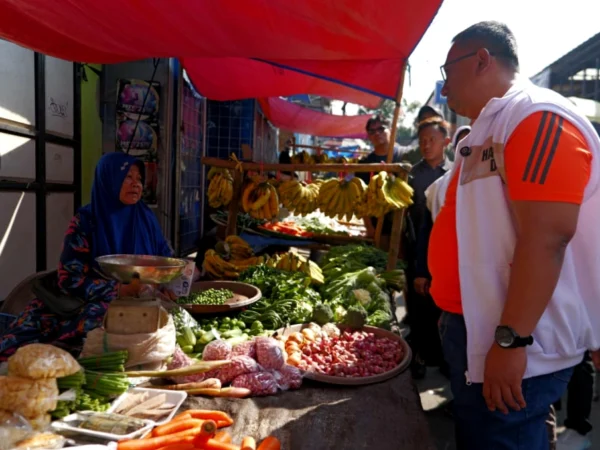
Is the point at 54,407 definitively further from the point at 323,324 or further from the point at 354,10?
the point at 354,10

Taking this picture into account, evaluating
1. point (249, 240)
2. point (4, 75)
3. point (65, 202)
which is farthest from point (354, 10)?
point (65, 202)

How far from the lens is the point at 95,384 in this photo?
2.21 m

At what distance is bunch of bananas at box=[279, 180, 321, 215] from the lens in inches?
212

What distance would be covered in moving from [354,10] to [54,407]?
2846mm

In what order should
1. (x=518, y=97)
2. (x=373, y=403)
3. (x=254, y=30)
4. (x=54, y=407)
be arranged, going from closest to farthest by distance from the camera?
(x=518, y=97), (x=54, y=407), (x=373, y=403), (x=254, y=30)

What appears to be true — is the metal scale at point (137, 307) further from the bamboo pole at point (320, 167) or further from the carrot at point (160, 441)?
the bamboo pole at point (320, 167)

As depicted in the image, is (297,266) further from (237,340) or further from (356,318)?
(237,340)

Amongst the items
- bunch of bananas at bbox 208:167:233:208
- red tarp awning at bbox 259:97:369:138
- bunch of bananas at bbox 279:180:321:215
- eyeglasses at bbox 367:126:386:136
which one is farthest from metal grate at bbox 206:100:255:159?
bunch of bananas at bbox 279:180:321:215

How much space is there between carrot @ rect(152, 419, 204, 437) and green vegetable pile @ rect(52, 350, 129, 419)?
0.93 feet

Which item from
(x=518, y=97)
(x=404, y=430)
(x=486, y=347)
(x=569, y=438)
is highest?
(x=518, y=97)

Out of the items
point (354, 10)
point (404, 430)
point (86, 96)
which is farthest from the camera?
point (86, 96)

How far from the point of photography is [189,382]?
261cm

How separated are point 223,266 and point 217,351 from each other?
7.33 ft

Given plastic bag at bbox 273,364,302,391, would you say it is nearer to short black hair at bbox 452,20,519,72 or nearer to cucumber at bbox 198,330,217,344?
cucumber at bbox 198,330,217,344
